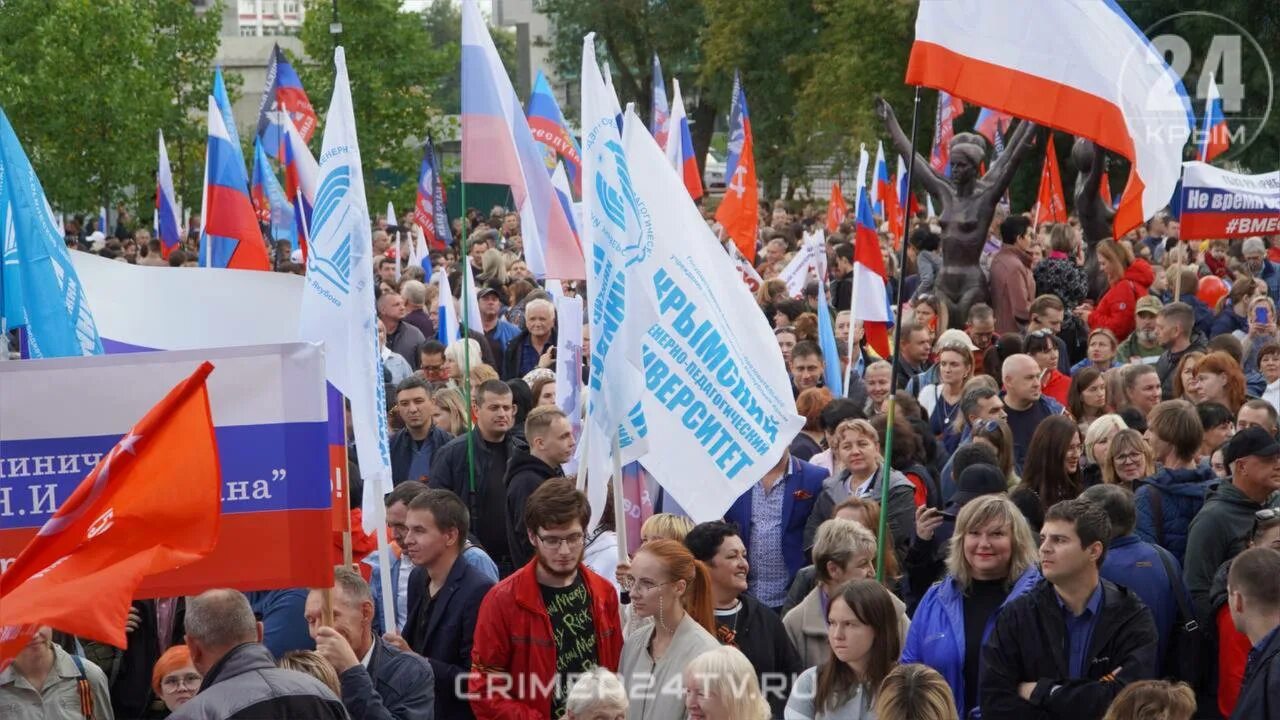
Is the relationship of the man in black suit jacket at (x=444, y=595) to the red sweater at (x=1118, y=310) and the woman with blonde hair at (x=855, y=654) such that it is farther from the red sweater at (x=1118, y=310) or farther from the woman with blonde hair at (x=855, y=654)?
the red sweater at (x=1118, y=310)

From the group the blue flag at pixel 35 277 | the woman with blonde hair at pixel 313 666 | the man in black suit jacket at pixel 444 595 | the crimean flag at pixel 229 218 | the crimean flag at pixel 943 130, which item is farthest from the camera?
the crimean flag at pixel 943 130

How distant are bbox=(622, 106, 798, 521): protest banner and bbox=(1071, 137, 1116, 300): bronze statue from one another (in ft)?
29.4

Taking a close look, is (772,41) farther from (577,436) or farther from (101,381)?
(101,381)

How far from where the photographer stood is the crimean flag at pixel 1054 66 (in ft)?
26.8

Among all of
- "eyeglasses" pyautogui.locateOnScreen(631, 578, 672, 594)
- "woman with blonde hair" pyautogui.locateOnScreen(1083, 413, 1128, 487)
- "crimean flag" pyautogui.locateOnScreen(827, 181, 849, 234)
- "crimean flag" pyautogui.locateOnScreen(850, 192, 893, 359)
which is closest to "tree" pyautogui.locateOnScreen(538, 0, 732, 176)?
"crimean flag" pyautogui.locateOnScreen(827, 181, 849, 234)

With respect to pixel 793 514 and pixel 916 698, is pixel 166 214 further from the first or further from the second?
pixel 916 698

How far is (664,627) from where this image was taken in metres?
6.21

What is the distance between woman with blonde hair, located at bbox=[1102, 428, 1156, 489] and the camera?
27.6 feet

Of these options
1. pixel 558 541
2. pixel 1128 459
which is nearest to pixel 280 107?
pixel 1128 459

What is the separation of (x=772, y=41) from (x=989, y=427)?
3895cm

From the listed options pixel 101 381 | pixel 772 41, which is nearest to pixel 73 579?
pixel 101 381

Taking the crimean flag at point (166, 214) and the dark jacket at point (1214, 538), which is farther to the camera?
the crimean flag at point (166, 214)

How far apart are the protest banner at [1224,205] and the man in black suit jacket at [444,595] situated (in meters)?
8.93

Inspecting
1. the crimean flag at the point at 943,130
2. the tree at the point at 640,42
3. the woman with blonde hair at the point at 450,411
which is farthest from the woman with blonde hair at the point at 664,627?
the tree at the point at 640,42
